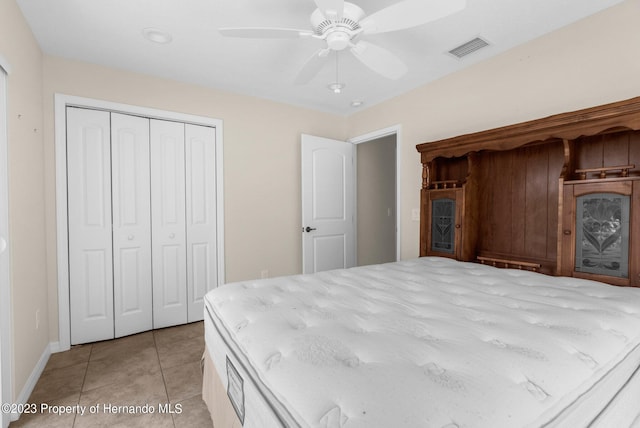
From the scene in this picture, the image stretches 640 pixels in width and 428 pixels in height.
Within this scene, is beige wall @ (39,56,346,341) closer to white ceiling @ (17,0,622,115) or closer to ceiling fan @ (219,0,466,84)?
white ceiling @ (17,0,622,115)

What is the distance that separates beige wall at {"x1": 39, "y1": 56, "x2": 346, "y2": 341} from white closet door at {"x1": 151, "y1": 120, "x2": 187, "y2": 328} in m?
0.34

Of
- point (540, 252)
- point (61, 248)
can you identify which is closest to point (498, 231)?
point (540, 252)

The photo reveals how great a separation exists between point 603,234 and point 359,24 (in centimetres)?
192

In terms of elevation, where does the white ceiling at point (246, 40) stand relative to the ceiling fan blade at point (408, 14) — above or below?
above

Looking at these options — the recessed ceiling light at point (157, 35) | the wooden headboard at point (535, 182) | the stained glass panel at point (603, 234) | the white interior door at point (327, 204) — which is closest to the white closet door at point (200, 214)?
the recessed ceiling light at point (157, 35)

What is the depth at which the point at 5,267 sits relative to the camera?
1636mm

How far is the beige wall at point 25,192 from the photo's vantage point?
1.73 metres

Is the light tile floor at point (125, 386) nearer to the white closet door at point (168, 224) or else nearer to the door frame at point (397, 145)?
the white closet door at point (168, 224)

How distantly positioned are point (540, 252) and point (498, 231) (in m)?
0.35

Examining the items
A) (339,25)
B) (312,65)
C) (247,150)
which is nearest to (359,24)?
(339,25)

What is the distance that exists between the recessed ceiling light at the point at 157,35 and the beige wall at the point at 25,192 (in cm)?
70

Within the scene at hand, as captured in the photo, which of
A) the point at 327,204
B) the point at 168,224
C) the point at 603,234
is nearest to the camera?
the point at 603,234

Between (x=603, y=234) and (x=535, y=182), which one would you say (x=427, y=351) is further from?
(x=535, y=182)

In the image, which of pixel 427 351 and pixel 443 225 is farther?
pixel 443 225
